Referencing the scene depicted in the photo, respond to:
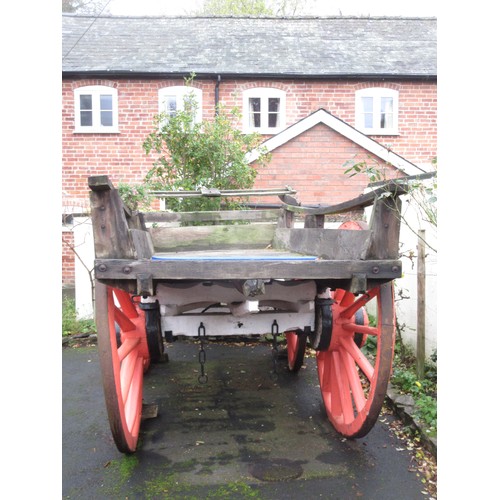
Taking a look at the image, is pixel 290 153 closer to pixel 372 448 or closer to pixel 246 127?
pixel 246 127

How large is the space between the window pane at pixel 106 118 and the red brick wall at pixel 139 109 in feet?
0.82

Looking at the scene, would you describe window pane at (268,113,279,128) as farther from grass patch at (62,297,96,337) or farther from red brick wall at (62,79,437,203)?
grass patch at (62,297,96,337)

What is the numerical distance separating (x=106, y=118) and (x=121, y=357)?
9922mm

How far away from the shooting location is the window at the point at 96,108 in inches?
456

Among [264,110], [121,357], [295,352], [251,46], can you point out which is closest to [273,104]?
[264,110]

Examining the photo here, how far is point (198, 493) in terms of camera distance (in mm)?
2730

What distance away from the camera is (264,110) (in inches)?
464

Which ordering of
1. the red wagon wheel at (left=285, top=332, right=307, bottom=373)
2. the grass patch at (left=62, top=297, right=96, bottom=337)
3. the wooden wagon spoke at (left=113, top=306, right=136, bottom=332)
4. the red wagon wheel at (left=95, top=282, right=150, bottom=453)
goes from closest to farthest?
1. the red wagon wheel at (left=95, top=282, right=150, bottom=453)
2. the wooden wagon spoke at (left=113, top=306, right=136, bottom=332)
3. the red wagon wheel at (left=285, top=332, right=307, bottom=373)
4. the grass patch at (left=62, top=297, right=96, bottom=337)

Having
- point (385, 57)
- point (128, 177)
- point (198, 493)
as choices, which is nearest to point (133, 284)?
point (198, 493)

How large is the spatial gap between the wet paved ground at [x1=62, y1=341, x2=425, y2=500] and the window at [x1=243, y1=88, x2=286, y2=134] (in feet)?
27.0

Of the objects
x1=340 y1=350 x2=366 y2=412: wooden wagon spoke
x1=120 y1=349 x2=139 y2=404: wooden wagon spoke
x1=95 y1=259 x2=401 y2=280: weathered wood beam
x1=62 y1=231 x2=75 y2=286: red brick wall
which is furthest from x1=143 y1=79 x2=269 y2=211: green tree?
x1=95 y1=259 x2=401 y2=280: weathered wood beam

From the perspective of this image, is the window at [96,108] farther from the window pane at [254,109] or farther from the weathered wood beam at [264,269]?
the weathered wood beam at [264,269]

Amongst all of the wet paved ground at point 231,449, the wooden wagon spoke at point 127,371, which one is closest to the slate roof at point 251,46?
the wet paved ground at point 231,449

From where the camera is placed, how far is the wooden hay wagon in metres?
2.37
